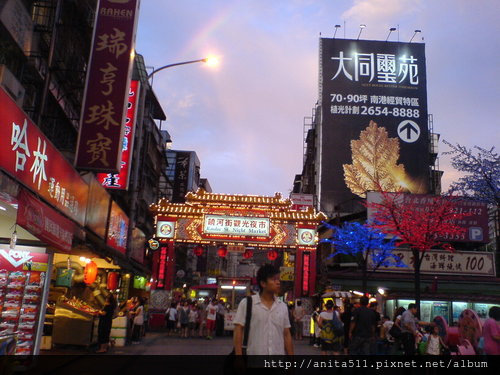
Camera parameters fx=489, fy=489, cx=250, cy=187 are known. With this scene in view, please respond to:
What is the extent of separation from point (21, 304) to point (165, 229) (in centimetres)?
1740

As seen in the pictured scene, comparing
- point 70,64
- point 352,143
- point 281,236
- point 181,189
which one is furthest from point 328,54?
point 70,64

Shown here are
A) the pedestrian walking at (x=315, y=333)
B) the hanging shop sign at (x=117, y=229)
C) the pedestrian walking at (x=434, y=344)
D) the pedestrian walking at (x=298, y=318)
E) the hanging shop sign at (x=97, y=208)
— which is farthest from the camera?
the pedestrian walking at (x=298, y=318)

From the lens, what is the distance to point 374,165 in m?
49.3

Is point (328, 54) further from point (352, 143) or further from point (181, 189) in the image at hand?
point (181, 189)

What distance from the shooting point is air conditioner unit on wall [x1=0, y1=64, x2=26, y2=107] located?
43.0ft

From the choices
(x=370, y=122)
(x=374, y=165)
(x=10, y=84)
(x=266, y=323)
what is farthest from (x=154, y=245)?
(x=370, y=122)

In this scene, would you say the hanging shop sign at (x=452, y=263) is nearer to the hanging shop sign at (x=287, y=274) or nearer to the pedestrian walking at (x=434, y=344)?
the hanging shop sign at (x=287, y=274)

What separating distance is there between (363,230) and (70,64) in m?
21.3

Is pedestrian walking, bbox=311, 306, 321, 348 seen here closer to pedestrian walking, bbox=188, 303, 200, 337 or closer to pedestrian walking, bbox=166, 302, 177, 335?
pedestrian walking, bbox=188, 303, 200, 337

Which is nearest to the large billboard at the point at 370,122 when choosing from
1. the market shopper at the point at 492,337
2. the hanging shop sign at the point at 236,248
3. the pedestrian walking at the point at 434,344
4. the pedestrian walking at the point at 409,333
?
the hanging shop sign at the point at 236,248

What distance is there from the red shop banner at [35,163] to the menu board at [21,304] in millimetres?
1800

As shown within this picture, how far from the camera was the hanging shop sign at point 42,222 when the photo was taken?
8.20 meters

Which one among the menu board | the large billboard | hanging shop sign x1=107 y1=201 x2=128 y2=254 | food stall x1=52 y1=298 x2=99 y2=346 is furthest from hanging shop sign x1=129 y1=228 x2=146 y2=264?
the large billboard

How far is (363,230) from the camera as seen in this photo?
33281 mm
